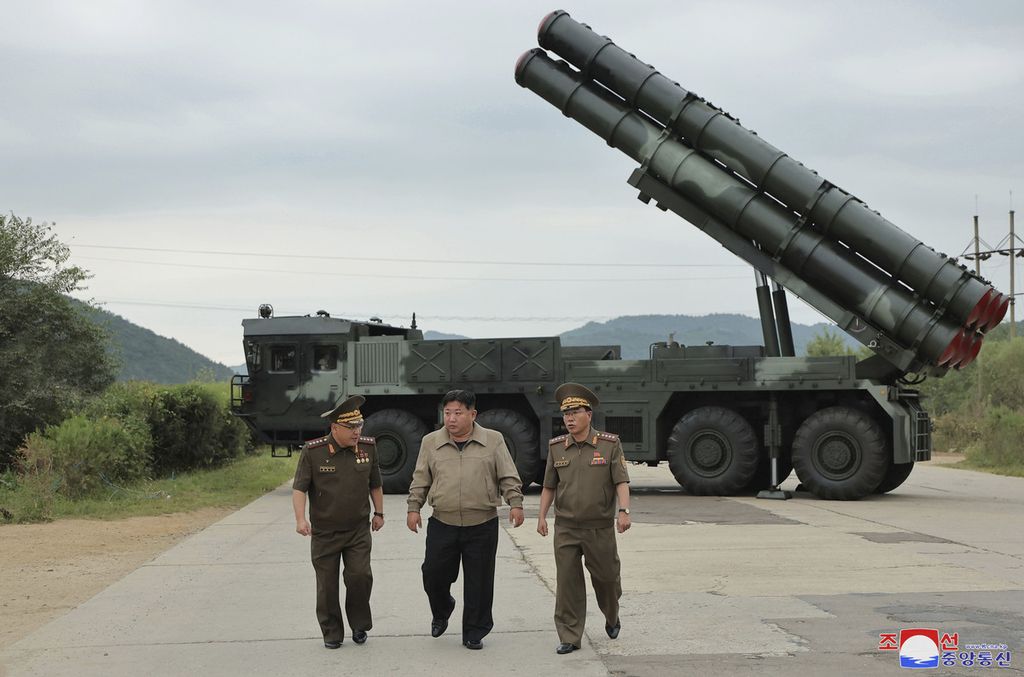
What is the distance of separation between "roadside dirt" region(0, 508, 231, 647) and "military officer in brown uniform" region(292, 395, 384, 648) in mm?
2027

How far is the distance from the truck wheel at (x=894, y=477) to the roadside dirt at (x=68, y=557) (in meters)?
9.80

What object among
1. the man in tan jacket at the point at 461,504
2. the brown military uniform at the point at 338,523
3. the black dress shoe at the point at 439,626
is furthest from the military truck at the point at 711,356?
the brown military uniform at the point at 338,523

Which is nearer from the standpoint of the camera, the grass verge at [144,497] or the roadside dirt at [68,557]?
the roadside dirt at [68,557]

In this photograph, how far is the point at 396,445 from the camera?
757 inches

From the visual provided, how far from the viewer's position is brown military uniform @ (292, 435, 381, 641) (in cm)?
728

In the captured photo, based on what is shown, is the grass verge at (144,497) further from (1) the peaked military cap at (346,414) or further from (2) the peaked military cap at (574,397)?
(2) the peaked military cap at (574,397)

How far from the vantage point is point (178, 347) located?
16138 cm

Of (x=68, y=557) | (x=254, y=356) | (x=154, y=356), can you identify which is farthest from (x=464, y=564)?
(x=154, y=356)

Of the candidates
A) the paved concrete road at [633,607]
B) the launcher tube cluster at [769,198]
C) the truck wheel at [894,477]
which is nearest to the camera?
the paved concrete road at [633,607]

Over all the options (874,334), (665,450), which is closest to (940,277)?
(874,334)

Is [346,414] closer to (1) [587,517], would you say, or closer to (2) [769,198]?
(1) [587,517]

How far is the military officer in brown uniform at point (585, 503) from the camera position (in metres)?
7.23

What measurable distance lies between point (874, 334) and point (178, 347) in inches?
6009

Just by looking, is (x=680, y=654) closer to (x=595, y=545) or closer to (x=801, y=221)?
(x=595, y=545)
